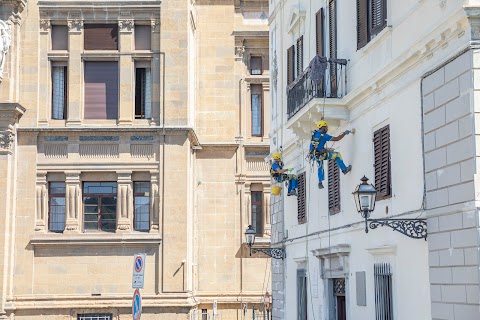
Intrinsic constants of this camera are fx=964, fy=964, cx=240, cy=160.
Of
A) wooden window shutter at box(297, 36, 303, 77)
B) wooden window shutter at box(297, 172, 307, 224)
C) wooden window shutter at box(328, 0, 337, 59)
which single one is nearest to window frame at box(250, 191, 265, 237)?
wooden window shutter at box(297, 172, 307, 224)

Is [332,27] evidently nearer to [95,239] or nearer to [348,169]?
[348,169]

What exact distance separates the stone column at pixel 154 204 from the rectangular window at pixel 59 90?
4128 millimetres

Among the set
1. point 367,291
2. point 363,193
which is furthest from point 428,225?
point 367,291

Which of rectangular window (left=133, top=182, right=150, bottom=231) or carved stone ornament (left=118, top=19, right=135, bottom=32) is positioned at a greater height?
carved stone ornament (left=118, top=19, right=135, bottom=32)

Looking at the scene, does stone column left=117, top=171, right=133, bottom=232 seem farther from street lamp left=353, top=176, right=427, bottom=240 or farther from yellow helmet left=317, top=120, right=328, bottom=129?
street lamp left=353, top=176, right=427, bottom=240

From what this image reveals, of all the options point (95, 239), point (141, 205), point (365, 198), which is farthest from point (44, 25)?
point (365, 198)

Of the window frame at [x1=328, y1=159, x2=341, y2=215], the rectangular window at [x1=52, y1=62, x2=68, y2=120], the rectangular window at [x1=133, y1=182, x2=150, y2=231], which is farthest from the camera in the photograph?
the rectangular window at [x1=52, y1=62, x2=68, y2=120]

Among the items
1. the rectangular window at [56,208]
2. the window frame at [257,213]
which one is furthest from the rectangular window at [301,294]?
the window frame at [257,213]

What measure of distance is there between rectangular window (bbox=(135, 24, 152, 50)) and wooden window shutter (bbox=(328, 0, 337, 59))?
17.3 meters

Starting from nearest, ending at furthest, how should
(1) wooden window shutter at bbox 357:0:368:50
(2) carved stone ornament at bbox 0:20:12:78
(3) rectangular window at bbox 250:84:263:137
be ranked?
(1) wooden window shutter at bbox 357:0:368:50
(2) carved stone ornament at bbox 0:20:12:78
(3) rectangular window at bbox 250:84:263:137

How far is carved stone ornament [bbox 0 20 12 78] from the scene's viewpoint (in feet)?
108

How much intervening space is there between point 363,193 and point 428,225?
111 centimetres

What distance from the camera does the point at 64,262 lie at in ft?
114

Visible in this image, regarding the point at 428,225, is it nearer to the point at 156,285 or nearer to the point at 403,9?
the point at 403,9
